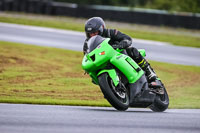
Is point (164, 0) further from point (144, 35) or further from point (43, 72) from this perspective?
point (43, 72)

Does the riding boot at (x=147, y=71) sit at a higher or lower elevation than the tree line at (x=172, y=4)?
higher

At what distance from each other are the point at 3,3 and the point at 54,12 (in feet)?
11.1

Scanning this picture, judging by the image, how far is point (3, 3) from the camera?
2992 cm

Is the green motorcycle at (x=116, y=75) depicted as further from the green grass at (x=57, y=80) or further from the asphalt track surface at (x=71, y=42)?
the asphalt track surface at (x=71, y=42)

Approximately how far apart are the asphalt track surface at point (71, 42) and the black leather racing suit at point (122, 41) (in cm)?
799

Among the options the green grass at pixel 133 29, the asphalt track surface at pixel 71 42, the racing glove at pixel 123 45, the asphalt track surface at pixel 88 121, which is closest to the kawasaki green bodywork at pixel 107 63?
the racing glove at pixel 123 45

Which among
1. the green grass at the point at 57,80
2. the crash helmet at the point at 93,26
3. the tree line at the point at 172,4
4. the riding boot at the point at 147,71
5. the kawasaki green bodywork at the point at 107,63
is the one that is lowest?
the tree line at the point at 172,4

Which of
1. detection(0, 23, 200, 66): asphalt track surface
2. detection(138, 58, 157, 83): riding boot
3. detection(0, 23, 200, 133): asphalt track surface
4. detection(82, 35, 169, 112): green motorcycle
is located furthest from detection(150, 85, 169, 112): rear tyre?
detection(0, 23, 200, 66): asphalt track surface

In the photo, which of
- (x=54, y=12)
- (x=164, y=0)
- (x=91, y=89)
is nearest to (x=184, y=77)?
(x=91, y=89)

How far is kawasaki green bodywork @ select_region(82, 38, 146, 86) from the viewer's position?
708 centimetres

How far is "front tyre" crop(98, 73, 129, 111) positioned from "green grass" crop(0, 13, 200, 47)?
14.6 m

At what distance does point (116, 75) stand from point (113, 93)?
29cm

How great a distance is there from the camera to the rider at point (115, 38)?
24.3 ft

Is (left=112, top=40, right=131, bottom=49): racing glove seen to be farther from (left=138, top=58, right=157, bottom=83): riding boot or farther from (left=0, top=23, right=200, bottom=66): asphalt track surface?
(left=0, top=23, right=200, bottom=66): asphalt track surface
